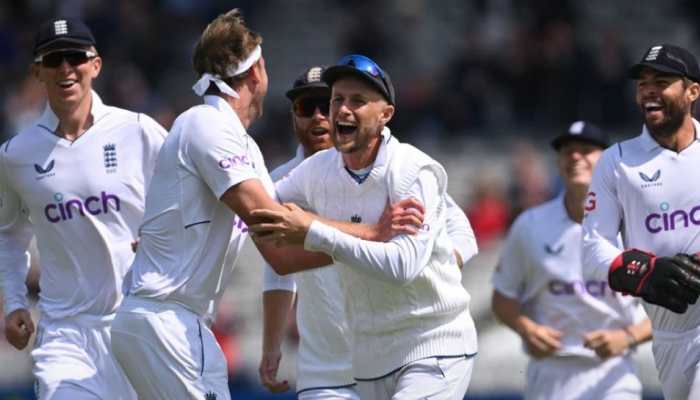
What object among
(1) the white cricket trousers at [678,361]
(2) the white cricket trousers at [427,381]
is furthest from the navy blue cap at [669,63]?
(2) the white cricket trousers at [427,381]

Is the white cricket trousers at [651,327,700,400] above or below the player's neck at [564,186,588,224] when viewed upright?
below

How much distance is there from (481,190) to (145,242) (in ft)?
32.8

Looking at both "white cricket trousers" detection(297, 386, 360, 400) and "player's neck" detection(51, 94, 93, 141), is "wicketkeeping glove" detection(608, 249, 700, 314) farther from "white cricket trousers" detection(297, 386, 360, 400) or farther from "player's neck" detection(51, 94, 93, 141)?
"player's neck" detection(51, 94, 93, 141)

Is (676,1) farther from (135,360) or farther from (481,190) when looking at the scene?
(135,360)

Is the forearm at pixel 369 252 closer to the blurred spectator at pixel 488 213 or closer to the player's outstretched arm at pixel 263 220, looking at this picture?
the player's outstretched arm at pixel 263 220

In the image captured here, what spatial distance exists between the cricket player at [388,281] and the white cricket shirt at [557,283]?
3410mm

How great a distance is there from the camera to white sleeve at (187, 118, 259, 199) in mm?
8125

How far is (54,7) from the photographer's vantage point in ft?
78.8

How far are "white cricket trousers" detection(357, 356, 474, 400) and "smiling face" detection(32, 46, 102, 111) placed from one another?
100 inches

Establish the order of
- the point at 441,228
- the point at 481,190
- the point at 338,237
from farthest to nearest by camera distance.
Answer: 1. the point at 481,190
2. the point at 441,228
3. the point at 338,237

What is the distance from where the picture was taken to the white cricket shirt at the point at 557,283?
11.8 meters

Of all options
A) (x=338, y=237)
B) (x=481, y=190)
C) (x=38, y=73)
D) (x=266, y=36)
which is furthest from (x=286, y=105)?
(x=338, y=237)

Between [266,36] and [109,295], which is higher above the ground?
[266,36]

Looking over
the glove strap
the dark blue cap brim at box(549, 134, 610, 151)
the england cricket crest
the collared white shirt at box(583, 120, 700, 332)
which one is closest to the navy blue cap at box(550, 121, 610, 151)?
the dark blue cap brim at box(549, 134, 610, 151)
